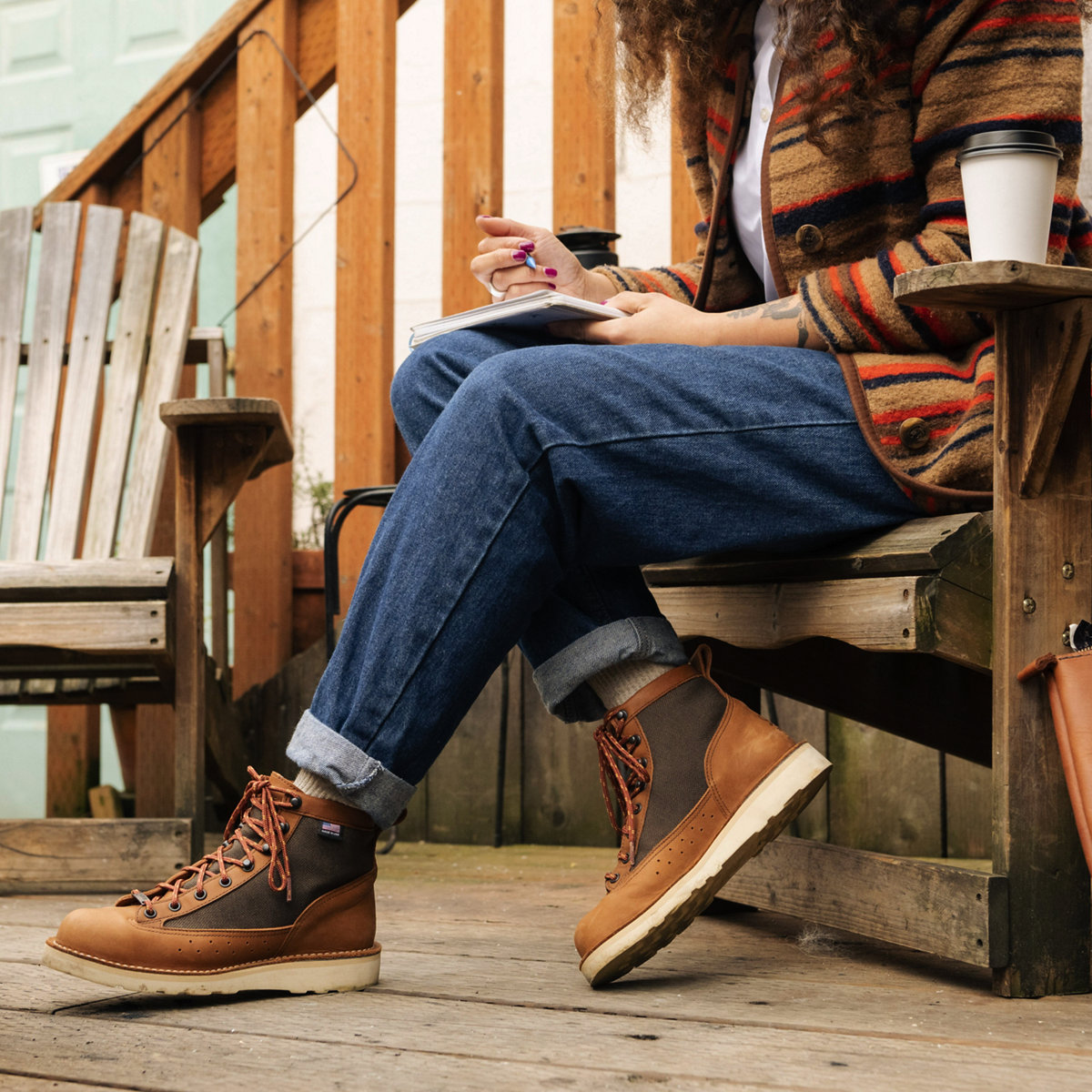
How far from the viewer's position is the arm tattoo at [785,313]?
124 cm

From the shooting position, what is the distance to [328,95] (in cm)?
394

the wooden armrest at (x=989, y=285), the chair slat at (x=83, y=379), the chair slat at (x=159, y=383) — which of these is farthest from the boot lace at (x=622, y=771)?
the chair slat at (x=83, y=379)

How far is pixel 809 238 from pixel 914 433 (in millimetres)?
242

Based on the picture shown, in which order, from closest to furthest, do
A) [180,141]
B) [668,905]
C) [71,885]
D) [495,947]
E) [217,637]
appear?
[668,905] < [495,947] < [71,885] < [217,637] < [180,141]

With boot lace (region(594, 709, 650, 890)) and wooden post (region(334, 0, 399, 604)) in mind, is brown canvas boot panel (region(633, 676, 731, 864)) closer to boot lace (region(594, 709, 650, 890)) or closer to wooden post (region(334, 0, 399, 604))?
boot lace (region(594, 709, 650, 890))

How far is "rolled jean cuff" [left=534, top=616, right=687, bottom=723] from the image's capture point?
1.16 meters

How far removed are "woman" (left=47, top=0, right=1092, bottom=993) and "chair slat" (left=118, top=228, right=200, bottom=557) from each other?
1021 mm

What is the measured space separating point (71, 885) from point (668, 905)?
1102mm

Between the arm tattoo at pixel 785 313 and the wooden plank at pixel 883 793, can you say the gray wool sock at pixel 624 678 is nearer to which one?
the arm tattoo at pixel 785 313

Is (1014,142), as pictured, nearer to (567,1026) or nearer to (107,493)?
(567,1026)

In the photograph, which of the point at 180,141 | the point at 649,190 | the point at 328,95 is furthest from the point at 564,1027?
the point at 328,95

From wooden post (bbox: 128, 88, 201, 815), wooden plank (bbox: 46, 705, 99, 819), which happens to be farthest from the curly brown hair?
wooden plank (bbox: 46, 705, 99, 819)

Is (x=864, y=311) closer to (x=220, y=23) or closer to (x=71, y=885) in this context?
(x=71, y=885)

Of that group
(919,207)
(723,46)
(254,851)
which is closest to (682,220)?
(723,46)
